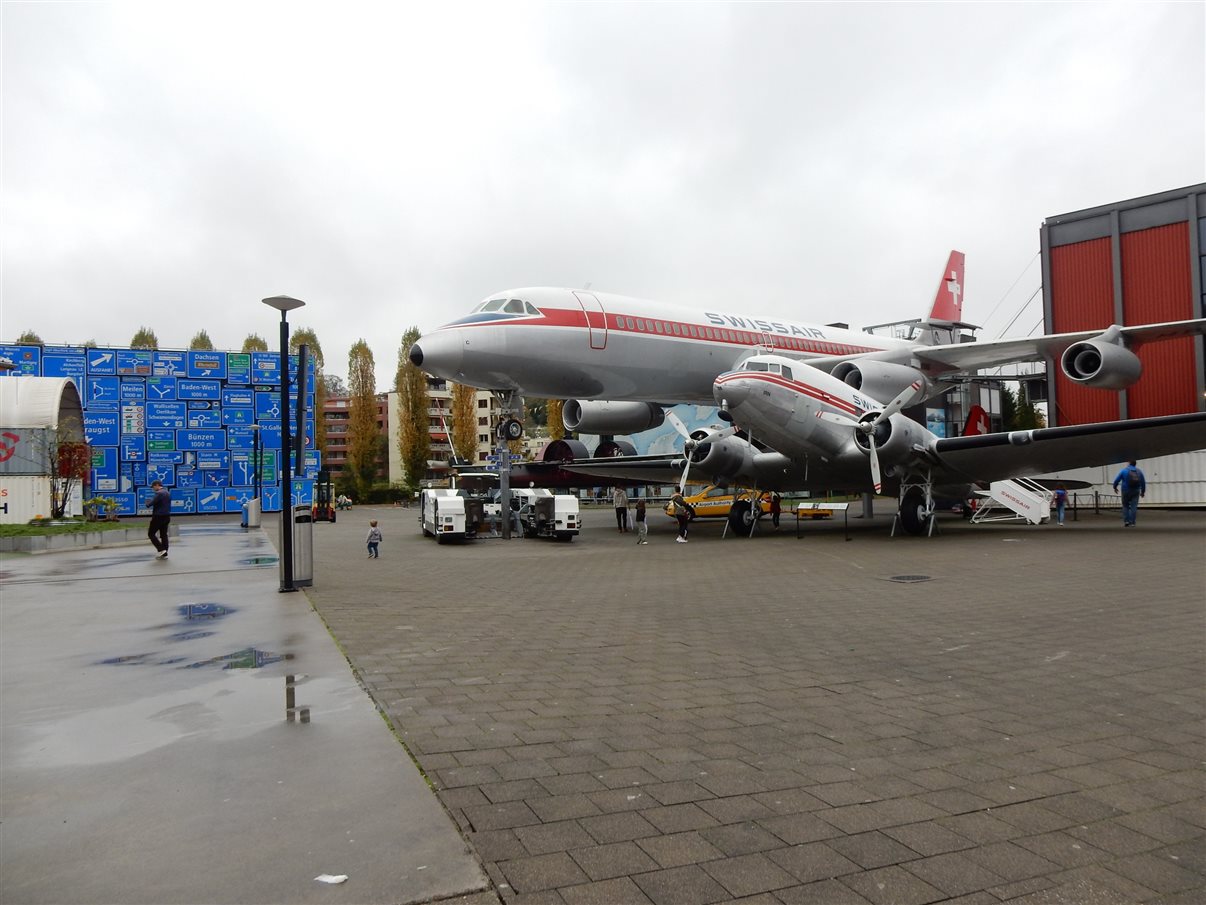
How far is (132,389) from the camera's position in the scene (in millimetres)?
46625

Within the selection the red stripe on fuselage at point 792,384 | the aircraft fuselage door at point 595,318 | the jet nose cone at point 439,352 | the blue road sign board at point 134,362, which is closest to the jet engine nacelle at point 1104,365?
the red stripe on fuselage at point 792,384

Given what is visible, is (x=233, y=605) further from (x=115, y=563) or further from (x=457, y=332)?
(x=457, y=332)

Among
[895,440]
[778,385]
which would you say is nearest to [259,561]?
[778,385]

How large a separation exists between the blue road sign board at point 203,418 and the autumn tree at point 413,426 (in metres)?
20.7

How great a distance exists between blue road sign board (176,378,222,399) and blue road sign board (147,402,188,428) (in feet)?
2.38

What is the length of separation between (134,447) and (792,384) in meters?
42.7

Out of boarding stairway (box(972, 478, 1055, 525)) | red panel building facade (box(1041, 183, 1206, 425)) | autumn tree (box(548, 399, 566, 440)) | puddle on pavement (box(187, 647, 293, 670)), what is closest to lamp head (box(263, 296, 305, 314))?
puddle on pavement (box(187, 647, 293, 670))

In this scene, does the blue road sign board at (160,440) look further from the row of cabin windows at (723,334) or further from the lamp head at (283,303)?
the lamp head at (283,303)

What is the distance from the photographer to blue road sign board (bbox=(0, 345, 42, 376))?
147ft

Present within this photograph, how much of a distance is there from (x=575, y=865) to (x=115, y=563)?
14584mm

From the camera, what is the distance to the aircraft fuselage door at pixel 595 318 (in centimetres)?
1902

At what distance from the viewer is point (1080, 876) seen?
2.73 metres

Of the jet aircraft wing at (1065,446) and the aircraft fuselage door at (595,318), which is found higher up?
the aircraft fuselage door at (595,318)

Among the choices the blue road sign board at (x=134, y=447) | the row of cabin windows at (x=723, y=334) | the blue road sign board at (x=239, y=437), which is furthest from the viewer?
the blue road sign board at (x=239, y=437)
